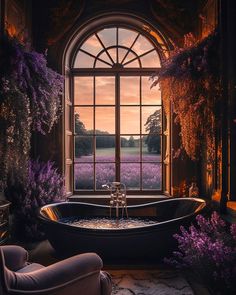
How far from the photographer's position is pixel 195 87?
12.8 feet

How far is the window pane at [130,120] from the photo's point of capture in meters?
5.10

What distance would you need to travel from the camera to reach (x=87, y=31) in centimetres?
501

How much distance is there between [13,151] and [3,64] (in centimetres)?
87

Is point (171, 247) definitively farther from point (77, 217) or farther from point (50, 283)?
point (50, 283)

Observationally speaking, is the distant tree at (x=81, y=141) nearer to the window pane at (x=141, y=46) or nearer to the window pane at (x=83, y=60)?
the window pane at (x=83, y=60)

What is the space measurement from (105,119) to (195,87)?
5.21 ft

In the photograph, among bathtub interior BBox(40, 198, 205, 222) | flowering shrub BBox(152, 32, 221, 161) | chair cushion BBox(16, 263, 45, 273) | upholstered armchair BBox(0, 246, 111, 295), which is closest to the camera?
upholstered armchair BBox(0, 246, 111, 295)

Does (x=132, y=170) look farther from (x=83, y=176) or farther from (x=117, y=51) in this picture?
(x=117, y=51)

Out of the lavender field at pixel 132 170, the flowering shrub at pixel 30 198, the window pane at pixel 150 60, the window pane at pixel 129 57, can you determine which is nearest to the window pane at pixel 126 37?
the window pane at pixel 129 57

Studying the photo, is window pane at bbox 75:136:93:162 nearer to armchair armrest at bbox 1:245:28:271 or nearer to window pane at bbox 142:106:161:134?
window pane at bbox 142:106:161:134

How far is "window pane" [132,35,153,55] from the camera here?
5059 millimetres

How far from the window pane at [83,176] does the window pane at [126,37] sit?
1724 millimetres

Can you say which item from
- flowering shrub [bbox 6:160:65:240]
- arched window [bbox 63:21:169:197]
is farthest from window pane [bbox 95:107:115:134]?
flowering shrub [bbox 6:160:65:240]

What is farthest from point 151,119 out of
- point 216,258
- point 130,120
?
point 216,258
